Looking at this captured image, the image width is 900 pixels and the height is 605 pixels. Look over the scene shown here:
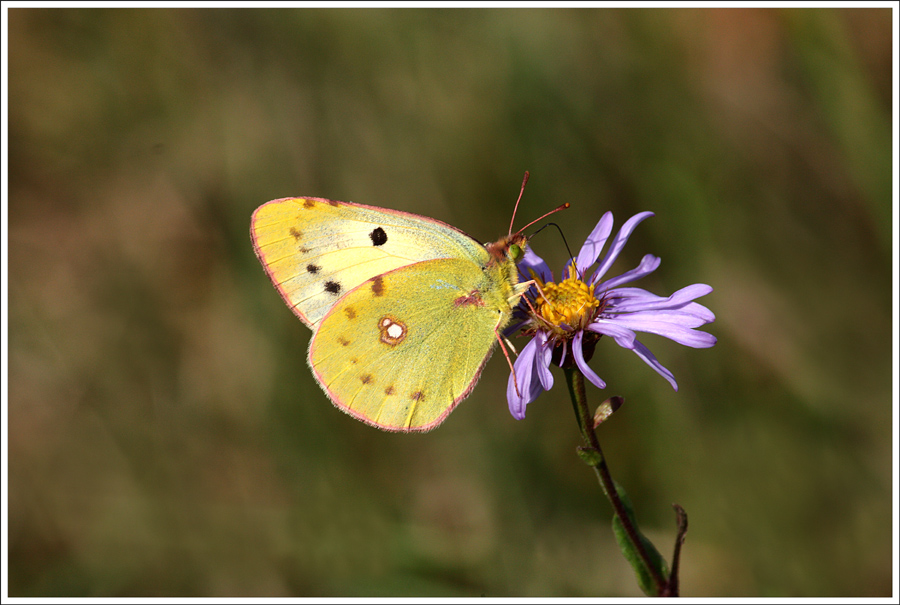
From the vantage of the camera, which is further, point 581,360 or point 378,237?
point 378,237

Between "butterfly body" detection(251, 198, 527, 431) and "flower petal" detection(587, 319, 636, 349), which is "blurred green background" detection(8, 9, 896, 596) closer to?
"flower petal" detection(587, 319, 636, 349)

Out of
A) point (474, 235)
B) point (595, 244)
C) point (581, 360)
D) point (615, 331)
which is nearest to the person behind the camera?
point (581, 360)

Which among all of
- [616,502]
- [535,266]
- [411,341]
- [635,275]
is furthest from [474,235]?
[616,502]

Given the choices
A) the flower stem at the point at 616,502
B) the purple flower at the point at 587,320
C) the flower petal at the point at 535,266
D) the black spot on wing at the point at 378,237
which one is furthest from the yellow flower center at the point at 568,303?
the black spot on wing at the point at 378,237

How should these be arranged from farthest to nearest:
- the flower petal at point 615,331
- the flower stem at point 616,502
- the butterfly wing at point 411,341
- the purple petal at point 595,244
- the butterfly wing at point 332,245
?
1. the purple petal at point 595,244
2. the butterfly wing at point 332,245
3. the butterfly wing at point 411,341
4. the flower petal at point 615,331
5. the flower stem at point 616,502

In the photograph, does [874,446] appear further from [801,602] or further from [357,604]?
[357,604]

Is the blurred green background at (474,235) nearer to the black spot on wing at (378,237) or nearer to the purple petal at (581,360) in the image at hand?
the purple petal at (581,360)

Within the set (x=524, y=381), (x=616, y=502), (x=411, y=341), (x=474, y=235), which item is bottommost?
(x=616, y=502)

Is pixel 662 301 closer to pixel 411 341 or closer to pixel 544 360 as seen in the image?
pixel 544 360

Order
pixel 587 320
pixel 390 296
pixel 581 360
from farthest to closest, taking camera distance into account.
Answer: pixel 390 296 → pixel 587 320 → pixel 581 360
